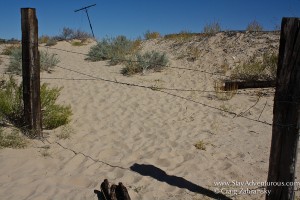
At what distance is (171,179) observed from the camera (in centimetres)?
440

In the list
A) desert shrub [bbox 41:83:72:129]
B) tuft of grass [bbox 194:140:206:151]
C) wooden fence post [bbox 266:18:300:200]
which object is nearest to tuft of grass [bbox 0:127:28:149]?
desert shrub [bbox 41:83:72:129]

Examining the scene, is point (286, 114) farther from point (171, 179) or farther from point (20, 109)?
point (20, 109)

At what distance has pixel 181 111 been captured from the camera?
7.65m

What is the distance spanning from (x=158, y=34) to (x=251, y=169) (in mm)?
16451

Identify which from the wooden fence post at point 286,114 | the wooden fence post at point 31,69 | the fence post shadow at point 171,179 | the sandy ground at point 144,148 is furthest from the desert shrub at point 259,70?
the wooden fence post at point 286,114

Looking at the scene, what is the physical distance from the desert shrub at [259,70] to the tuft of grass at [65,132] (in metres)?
5.12

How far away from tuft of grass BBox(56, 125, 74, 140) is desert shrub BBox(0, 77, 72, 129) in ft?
0.55

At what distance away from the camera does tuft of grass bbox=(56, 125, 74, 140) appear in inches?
234

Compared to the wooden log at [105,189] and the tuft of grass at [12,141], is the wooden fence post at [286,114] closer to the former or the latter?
the wooden log at [105,189]

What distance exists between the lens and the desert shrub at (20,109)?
599cm

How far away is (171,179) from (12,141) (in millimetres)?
2589

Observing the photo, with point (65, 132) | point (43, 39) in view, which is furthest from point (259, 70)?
point (43, 39)

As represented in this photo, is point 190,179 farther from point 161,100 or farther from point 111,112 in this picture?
point 161,100

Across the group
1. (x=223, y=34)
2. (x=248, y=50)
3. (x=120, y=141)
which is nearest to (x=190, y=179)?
(x=120, y=141)
